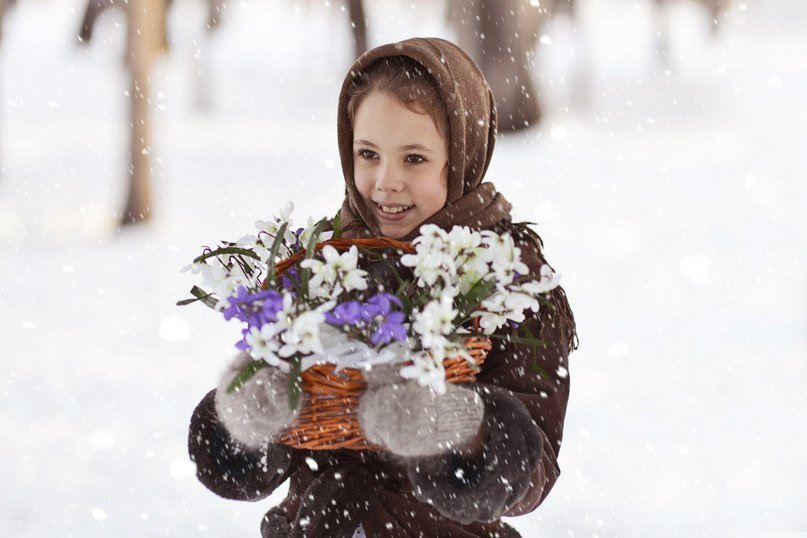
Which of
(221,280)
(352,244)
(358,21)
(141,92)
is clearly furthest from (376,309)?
(358,21)

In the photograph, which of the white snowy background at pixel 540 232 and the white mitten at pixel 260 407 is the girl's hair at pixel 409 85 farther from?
the white snowy background at pixel 540 232

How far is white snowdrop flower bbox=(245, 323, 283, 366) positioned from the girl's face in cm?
56

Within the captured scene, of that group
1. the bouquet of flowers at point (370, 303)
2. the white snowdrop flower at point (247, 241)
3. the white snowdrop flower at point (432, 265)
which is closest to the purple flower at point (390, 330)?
the bouquet of flowers at point (370, 303)

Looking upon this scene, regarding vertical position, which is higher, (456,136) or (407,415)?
(456,136)

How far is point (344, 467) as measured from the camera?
190 centimetres

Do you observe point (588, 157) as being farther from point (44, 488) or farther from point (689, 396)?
point (44, 488)

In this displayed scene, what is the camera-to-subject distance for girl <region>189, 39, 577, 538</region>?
1661mm

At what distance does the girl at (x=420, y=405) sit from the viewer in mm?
1661

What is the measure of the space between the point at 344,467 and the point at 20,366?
4.34 m

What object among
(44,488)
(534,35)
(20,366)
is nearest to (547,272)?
(44,488)

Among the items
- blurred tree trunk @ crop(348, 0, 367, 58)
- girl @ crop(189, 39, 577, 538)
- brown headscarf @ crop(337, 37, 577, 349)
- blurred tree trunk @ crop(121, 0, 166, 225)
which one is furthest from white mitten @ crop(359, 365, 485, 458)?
blurred tree trunk @ crop(348, 0, 367, 58)

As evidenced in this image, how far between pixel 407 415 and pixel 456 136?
0.70 metres

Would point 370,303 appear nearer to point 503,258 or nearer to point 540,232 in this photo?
point 503,258

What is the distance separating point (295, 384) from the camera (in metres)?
1.59
